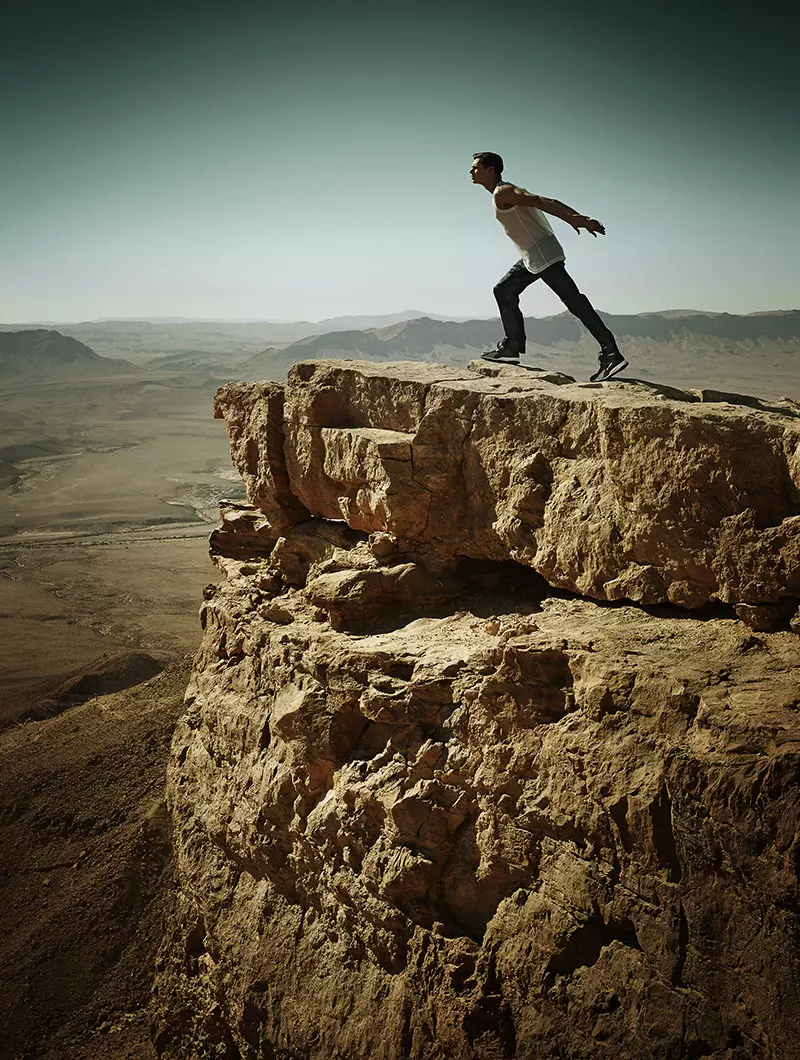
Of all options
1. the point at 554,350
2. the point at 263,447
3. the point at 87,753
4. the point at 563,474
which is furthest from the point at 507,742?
the point at 554,350


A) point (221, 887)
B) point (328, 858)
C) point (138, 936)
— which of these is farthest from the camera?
point (138, 936)

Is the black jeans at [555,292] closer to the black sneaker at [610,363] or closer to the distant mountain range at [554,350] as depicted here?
the black sneaker at [610,363]

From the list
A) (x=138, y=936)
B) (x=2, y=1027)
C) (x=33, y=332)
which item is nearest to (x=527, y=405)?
(x=138, y=936)

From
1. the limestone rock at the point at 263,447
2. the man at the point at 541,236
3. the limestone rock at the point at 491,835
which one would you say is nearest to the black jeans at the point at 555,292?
the man at the point at 541,236

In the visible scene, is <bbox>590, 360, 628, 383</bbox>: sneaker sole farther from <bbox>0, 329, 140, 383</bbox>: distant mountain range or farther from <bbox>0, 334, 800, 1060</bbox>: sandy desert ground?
<bbox>0, 329, 140, 383</bbox>: distant mountain range

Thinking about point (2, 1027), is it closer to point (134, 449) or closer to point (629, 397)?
point (629, 397)

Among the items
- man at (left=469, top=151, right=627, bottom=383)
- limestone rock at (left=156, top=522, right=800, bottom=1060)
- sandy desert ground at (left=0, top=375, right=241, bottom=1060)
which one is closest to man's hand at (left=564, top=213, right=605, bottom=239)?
man at (left=469, top=151, right=627, bottom=383)

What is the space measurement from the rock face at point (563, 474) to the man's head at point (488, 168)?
1.50m

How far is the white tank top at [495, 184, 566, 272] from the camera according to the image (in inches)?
227

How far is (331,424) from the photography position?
23.4ft

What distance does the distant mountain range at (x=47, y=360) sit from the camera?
88.1 m

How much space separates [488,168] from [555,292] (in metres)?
1.09

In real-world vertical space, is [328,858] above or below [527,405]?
below

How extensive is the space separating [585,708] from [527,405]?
2184mm
